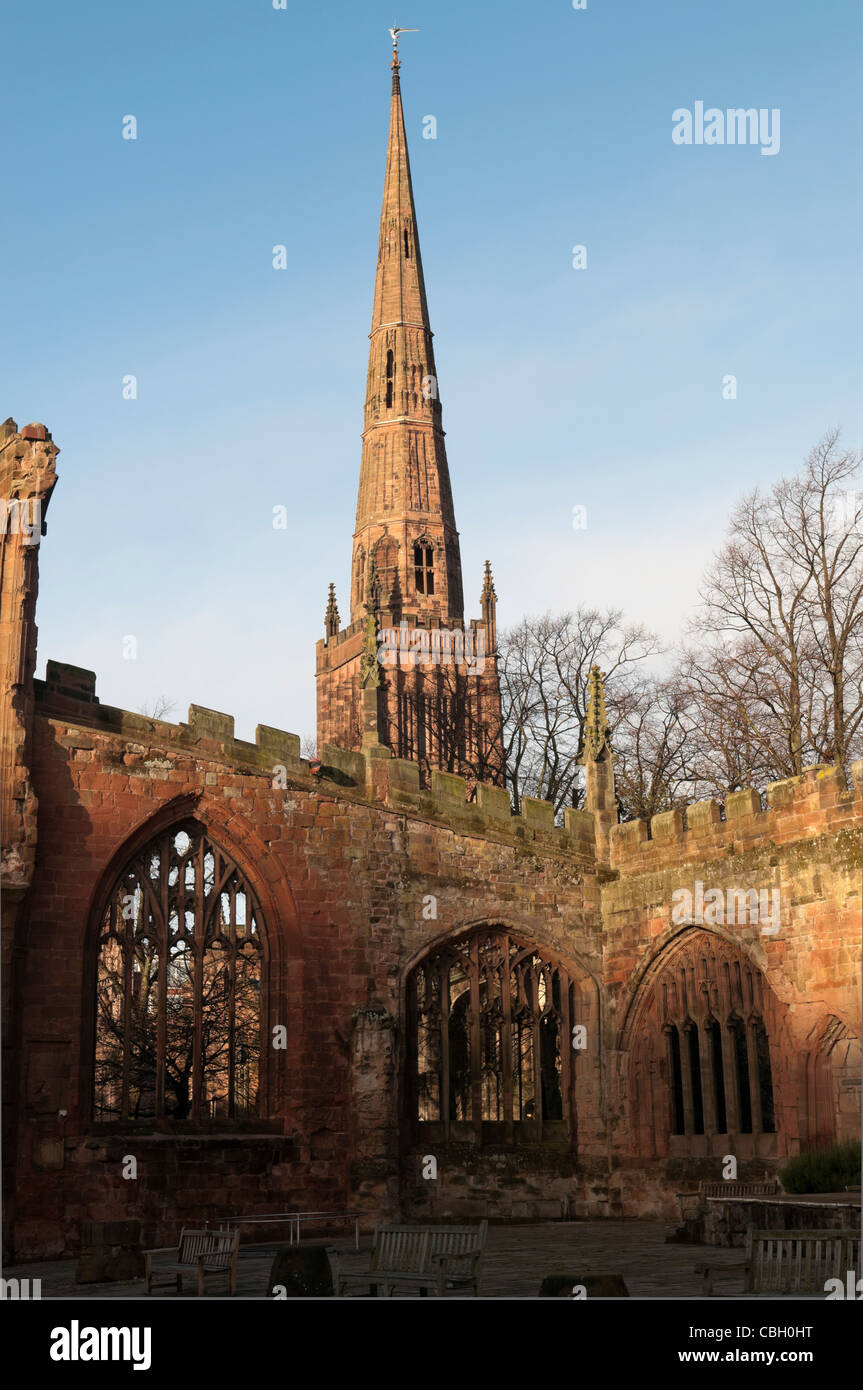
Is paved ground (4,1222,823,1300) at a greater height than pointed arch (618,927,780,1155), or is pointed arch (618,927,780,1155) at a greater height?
pointed arch (618,927,780,1155)

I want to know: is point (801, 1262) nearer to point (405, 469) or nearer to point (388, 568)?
point (388, 568)

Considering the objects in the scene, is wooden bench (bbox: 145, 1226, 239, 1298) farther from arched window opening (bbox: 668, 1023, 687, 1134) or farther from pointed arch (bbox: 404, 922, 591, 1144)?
arched window opening (bbox: 668, 1023, 687, 1134)

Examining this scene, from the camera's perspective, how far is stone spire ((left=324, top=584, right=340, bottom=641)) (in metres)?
56.5

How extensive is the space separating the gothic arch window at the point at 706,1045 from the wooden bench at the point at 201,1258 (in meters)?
8.79

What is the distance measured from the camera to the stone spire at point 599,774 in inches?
899

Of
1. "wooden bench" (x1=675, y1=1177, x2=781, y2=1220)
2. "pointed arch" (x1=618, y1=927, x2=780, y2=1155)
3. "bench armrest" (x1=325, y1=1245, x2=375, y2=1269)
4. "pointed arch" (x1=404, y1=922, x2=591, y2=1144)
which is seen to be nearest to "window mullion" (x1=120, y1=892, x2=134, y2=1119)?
"bench armrest" (x1=325, y1=1245, x2=375, y2=1269)

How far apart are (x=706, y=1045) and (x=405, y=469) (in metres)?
36.2

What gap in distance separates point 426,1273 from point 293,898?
9.76 meters

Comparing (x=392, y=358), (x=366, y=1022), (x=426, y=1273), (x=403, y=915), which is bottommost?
(x=426, y=1273)

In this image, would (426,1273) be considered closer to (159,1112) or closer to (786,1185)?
(786,1185)

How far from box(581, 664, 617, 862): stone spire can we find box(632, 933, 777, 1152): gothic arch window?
2.27 meters

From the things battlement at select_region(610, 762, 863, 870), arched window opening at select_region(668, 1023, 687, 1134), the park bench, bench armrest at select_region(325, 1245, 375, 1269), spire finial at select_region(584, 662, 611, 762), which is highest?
spire finial at select_region(584, 662, 611, 762)
